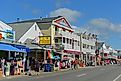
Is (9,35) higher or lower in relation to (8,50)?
higher

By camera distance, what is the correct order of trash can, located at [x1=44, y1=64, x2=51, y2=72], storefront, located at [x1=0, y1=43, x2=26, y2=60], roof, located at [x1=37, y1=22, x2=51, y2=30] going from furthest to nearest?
roof, located at [x1=37, y1=22, x2=51, y2=30] < trash can, located at [x1=44, y1=64, x2=51, y2=72] < storefront, located at [x1=0, y1=43, x2=26, y2=60]

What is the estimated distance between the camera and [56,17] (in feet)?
242

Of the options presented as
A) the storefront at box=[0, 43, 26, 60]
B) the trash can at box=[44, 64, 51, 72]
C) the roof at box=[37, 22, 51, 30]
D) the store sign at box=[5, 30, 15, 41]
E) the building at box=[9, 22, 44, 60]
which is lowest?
the trash can at box=[44, 64, 51, 72]

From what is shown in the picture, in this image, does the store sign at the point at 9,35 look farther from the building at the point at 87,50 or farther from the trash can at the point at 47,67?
the building at the point at 87,50

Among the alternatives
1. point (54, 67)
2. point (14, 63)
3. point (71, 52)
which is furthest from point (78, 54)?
point (14, 63)

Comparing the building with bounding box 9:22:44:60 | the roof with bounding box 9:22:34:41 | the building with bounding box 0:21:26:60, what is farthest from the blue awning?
the roof with bounding box 9:22:34:41

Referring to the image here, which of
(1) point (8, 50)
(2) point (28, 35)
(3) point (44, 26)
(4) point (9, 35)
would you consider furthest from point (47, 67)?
(3) point (44, 26)

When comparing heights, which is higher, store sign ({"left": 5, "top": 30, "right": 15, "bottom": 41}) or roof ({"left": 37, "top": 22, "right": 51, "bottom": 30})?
roof ({"left": 37, "top": 22, "right": 51, "bottom": 30})

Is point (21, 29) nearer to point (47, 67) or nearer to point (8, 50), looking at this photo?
point (47, 67)

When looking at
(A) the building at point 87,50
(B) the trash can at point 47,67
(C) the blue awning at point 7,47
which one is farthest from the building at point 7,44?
(A) the building at point 87,50

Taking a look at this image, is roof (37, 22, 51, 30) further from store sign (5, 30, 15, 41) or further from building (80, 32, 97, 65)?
store sign (5, 30, 15, 41)

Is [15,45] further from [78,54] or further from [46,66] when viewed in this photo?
[78,54]

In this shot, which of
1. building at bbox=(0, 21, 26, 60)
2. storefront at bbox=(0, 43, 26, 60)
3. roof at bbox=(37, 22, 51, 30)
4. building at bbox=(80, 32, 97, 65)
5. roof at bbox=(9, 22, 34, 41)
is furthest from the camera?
building at bbox=(80, 32, 97, 65)

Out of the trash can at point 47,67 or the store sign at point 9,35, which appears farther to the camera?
the trash can at point 47,67
